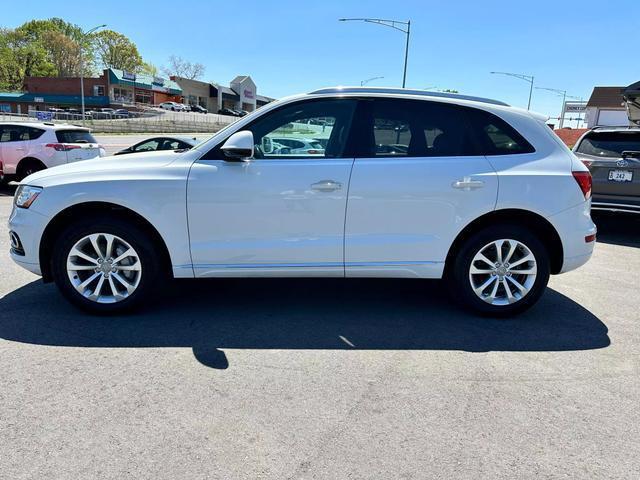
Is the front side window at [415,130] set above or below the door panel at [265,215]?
above

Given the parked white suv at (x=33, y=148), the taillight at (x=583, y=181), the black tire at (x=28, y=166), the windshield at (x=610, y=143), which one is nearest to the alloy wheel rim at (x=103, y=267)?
the taillight at (x=583, y=181)

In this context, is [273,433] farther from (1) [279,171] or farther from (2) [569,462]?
(1) [279,171]

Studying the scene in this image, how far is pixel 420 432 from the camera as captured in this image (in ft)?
9.05

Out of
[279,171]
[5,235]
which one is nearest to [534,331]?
[279,171]

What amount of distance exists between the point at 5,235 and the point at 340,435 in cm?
641

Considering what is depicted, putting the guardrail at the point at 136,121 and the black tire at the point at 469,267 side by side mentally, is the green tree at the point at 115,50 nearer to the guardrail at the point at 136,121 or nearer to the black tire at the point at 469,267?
the guardrail at the point at 136,121

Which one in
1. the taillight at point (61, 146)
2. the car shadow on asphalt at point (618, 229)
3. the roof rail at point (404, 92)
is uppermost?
the roof rail at point (404, 92)

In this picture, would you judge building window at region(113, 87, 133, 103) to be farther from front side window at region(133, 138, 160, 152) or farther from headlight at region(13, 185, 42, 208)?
headlight at region(13, 185, 42, 208)

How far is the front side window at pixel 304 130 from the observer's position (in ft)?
13.6

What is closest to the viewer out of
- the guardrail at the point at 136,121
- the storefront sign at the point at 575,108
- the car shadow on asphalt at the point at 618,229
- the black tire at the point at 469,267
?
the black tire at the point at 469,267

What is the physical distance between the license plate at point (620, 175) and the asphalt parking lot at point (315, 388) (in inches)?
128

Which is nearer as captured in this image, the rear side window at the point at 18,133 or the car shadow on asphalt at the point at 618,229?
the car shadow on asphalt at the point at 618,229

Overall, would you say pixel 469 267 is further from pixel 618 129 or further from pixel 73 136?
pixel 73 136

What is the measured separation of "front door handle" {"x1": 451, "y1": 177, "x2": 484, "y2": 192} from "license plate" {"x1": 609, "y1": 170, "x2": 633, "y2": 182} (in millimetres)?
4621
